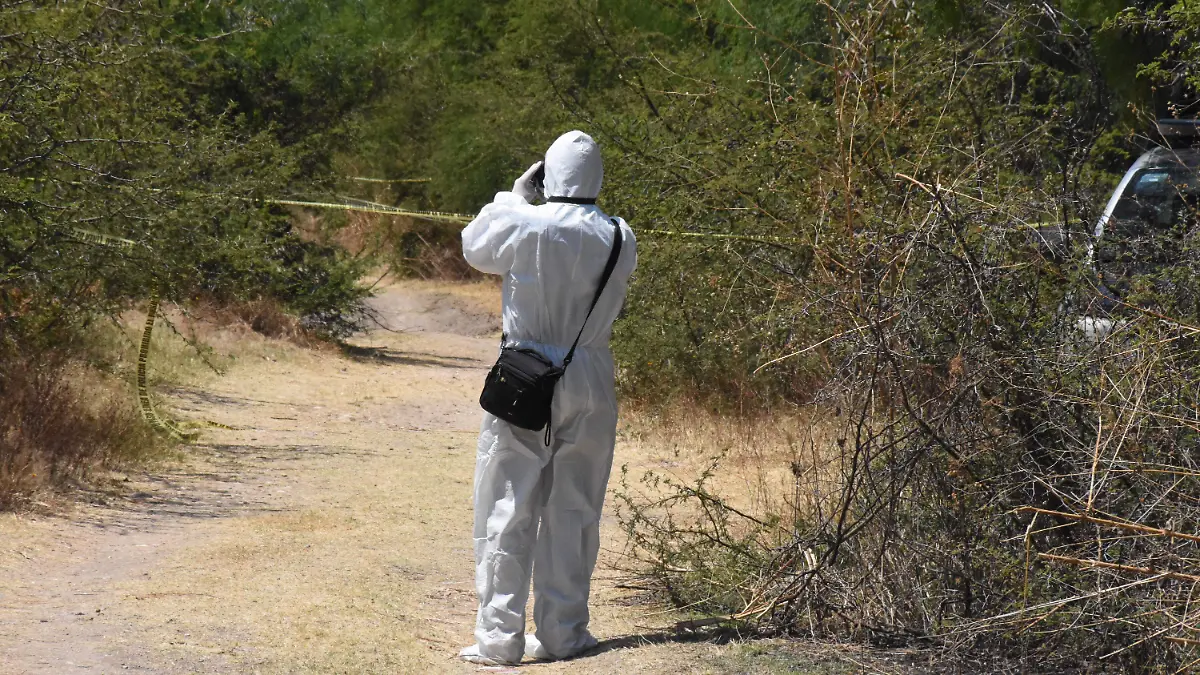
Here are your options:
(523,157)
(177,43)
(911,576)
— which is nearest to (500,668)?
(911,576)

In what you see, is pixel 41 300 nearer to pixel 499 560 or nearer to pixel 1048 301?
pixel 499 560

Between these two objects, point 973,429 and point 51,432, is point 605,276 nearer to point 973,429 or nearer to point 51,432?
point 973,429

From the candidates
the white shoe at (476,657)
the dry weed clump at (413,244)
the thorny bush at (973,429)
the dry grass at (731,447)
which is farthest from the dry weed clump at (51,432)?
the dry weed clump at (413,244)

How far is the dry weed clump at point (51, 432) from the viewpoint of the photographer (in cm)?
786

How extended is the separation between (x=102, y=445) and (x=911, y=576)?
216 inches

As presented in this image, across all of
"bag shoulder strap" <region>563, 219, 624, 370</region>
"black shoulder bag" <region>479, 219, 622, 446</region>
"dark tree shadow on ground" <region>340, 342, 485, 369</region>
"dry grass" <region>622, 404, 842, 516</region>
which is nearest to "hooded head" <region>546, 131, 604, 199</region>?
"bag shoulder strap" <region>563, 219, 624, 370</region>

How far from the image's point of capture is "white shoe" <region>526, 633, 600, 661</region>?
5.17 metres

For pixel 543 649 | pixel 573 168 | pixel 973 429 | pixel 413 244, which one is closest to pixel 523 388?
pixel 573 168

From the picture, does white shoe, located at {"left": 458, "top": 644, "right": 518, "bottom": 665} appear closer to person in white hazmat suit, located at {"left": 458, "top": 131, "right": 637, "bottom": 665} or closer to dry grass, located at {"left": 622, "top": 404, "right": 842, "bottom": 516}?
person in white hazmat suit, located at {"left": 458, "top": 131, "right": 637, "bottom": 665}

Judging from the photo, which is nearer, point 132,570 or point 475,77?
point 132,570

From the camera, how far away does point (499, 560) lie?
508 centimetres

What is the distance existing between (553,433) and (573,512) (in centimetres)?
29

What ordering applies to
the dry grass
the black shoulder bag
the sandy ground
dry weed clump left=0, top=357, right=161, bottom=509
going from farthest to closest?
the dry grass → dry weed clump left=0, top=357, right=161, bottom=509 → the sandy ground → the black shoulder bag

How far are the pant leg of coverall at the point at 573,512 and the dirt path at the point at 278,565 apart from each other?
0.15 m
